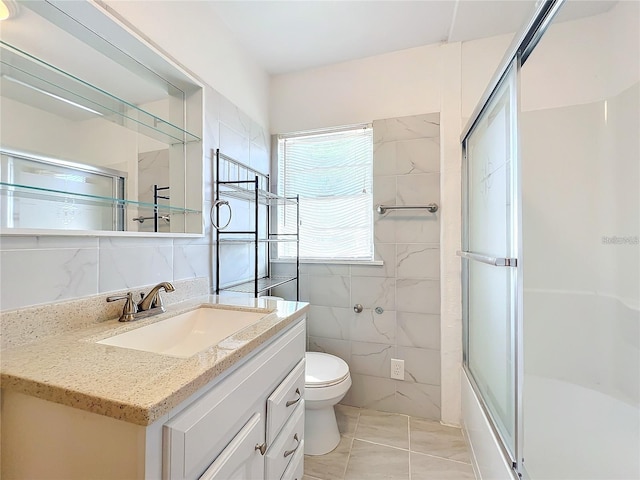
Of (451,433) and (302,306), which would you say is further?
(451,433)

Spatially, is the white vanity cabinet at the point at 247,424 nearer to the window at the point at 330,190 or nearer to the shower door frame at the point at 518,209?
the shower door frame at the point at 518,209

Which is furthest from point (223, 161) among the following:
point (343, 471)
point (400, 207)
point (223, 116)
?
point (343, 471)

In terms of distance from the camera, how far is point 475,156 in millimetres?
1526

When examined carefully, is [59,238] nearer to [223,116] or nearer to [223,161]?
[223,161]

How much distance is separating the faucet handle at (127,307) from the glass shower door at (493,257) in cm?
131

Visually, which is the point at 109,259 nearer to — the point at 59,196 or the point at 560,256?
the point at 59,196

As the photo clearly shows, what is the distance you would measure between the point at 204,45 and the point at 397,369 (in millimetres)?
2191

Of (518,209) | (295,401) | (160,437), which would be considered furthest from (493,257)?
(160,437)

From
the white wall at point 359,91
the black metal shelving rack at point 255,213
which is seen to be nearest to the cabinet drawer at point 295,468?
the black metal shelving rack at point 255,213

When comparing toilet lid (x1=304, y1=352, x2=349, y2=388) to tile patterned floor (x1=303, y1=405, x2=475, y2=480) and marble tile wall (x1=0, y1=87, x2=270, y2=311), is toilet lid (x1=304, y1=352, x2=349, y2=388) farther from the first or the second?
marble tile wall (x1=0, y1=87, x2=270, y2=311)

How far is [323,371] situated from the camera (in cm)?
158

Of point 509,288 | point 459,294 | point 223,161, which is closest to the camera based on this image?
point 509,288

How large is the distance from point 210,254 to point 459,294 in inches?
58.5

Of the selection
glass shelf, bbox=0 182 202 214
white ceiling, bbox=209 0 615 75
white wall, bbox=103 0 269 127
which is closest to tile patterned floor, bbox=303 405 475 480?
glass shelf, bbox=0 182 202 214
